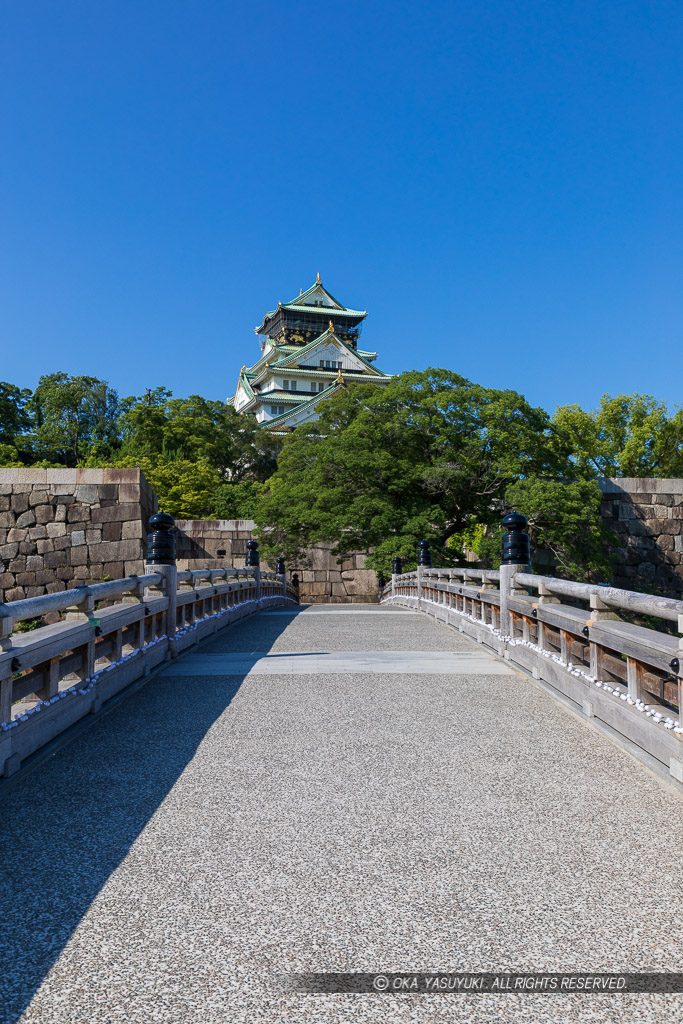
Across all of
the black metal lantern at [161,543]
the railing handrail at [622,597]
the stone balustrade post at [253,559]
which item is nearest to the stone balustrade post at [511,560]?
the railing handrail at [622,597]

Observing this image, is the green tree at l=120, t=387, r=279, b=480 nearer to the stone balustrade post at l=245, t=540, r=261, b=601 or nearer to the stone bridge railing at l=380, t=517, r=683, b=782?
the stone balustrade post at l=245, t=540, r=261, b=601

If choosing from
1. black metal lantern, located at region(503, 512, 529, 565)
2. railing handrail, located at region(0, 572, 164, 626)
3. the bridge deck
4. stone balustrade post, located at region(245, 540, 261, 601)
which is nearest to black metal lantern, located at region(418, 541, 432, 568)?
stone balustrade post, located at region(245, 540, 261, 601)

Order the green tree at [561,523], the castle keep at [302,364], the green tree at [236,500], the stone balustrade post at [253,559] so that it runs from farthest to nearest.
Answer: the castle keep at [302,364] → the green tree at [236,500] → the green tree at [561,523] → the stone balustrade post at [253,559]

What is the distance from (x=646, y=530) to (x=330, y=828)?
83.0ft

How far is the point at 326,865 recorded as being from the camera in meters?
2.61

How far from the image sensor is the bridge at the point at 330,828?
6.33 feet

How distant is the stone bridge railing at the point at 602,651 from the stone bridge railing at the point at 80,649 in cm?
315

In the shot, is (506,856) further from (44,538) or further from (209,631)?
(44,538)

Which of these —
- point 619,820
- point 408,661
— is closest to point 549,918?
point 619,820

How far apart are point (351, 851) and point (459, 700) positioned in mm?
2842

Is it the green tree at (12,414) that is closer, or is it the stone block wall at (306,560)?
the stone block wall at (306,560)

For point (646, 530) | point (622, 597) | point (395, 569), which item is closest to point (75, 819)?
point (622, 597)

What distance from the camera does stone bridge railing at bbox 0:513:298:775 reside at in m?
3.58

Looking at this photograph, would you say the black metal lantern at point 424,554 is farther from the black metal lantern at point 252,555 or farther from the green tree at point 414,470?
the black metal lantern at point 252,555
